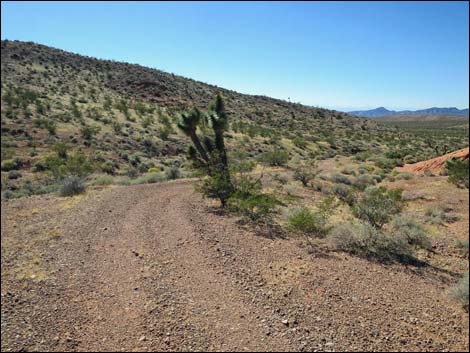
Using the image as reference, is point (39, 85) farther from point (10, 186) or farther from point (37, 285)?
point (37, 285)

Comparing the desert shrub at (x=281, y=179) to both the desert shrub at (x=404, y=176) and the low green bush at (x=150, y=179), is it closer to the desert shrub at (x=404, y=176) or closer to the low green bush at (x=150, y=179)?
the desert shrub at (x=404, y=176)

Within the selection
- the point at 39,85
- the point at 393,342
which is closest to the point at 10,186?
the point at 39,85

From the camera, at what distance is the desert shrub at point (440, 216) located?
42.1 ft

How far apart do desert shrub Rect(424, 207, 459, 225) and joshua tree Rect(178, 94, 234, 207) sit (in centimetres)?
805

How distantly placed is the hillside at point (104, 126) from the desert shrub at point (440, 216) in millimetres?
17246

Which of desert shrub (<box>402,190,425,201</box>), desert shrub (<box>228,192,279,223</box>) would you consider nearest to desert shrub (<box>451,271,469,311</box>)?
desert shrub (<box>228,192,279,223</box>)

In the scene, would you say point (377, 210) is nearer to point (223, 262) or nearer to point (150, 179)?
point (223, 262)

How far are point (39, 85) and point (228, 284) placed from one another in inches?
923

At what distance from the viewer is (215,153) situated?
57.7ft

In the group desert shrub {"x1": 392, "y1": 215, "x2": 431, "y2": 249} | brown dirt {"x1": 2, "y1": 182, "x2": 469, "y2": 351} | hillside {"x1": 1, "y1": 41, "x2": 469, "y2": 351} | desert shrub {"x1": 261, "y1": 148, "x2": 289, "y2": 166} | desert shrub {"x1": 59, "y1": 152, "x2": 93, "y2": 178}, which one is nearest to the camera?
brown dirt {"x1": 2, "y1": 182, "x2": 469, "y2": 351}

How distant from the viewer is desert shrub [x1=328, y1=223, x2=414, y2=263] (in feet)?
31.9

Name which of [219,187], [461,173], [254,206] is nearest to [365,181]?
[219,187]

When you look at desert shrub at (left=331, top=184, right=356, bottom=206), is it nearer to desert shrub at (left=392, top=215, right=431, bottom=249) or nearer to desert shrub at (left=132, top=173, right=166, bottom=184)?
desert shrub at (left=392, top=215, right=431, bottom=249)

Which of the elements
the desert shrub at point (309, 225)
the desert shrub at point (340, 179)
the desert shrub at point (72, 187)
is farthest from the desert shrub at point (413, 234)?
the desert shrub at point (72, 187)
